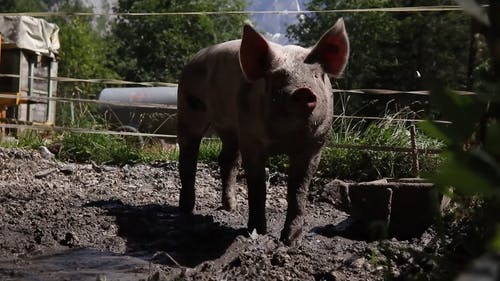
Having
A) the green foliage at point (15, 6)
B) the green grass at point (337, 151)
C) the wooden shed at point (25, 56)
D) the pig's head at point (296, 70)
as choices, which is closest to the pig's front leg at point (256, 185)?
the pig's head at point (296, 70)

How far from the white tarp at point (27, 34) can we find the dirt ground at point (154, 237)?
8183 mm

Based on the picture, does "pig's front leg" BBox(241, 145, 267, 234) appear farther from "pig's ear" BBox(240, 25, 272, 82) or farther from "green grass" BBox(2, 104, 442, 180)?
"green grass" BBox(2, 104, 442, 180)

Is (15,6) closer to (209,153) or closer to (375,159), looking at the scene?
(209,153)

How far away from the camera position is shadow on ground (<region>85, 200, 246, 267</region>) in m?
4.09

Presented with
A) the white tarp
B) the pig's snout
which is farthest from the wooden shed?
the pig's snout

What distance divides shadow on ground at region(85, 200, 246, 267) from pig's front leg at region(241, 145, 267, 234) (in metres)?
0.18

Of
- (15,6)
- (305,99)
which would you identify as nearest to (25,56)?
(305,99)

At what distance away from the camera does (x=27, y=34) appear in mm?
15477

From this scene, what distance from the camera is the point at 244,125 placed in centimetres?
431

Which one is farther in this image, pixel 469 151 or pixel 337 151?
pixel 337 151

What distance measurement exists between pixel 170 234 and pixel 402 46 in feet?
83.3

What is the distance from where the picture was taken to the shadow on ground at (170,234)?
409cm

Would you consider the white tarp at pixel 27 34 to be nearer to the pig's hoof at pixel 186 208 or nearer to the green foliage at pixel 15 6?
the pig's hoof at pixel 186 208

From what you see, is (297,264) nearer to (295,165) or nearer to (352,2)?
(295,165)
